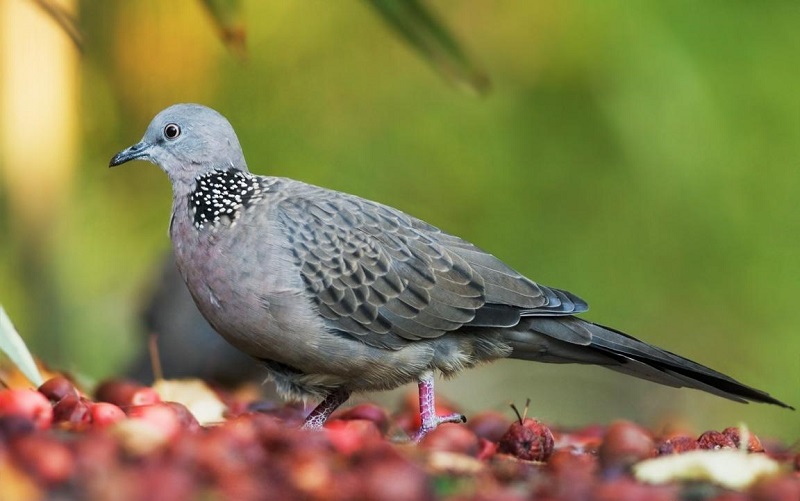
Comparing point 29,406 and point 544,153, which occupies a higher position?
point 544,153

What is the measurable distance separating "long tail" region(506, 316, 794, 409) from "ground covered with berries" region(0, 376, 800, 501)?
496 mm

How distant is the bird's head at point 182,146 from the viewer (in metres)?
4.11

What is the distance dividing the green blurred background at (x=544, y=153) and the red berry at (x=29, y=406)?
4.84 m

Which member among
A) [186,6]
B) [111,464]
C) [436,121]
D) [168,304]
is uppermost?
[436,121]

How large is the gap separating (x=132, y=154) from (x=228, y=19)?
685 millimetres

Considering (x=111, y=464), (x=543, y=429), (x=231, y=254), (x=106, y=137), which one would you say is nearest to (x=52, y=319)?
(x=106, y=137)

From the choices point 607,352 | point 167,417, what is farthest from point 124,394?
point 607,352

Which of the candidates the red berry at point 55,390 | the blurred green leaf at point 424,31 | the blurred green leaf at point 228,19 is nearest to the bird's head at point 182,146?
the blurred green leaf at point 228,19

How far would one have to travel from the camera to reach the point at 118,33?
7.60 m

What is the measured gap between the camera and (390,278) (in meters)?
3.95

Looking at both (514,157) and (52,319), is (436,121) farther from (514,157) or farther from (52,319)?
(52,319)

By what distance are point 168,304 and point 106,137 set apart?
2521mm

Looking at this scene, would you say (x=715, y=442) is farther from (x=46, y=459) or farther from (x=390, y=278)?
(x=46, y=459)

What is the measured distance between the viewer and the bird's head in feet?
13.5
